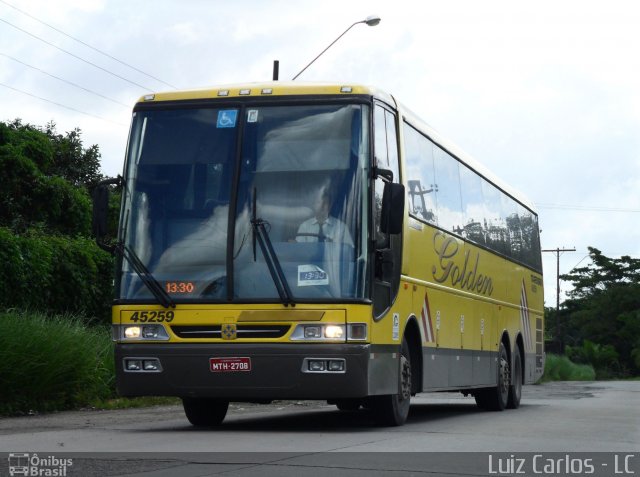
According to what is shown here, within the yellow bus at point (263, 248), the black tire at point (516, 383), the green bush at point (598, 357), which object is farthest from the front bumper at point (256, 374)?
the green bush at point (598, 357)

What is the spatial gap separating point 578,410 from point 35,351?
8.75 meters

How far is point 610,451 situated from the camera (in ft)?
37.6

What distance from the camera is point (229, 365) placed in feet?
43.5

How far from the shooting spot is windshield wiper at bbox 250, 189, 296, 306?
43.0 feet

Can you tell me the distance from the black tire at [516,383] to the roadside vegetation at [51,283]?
588 centimetres

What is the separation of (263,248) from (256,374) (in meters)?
1.28

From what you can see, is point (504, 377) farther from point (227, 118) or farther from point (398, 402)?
point (227, 118)

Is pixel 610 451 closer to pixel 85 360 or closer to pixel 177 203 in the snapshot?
pixel 177 203

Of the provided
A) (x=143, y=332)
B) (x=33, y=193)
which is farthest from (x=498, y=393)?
(x=33, y=193)

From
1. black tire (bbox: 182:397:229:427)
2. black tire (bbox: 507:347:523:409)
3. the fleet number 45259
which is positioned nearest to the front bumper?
the fleet number 45259

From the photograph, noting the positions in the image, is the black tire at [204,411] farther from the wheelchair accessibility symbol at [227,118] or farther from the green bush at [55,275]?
the green bush at [55,275]

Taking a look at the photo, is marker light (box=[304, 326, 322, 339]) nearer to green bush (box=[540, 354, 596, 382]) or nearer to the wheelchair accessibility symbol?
the wheelchair accessibility symbol

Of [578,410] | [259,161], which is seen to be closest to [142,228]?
[259,161]

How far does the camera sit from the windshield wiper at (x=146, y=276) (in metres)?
13.4
